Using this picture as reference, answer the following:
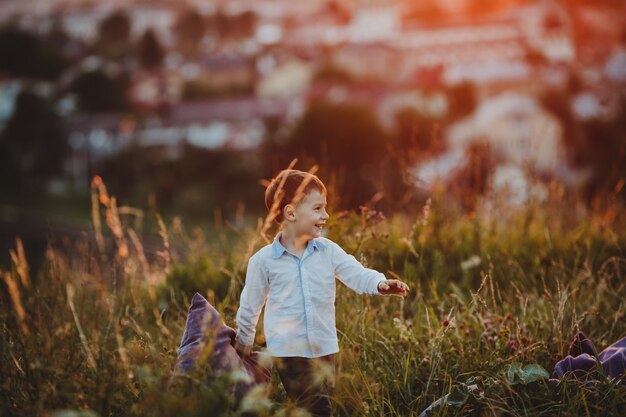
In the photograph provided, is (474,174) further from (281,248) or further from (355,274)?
(281,248)

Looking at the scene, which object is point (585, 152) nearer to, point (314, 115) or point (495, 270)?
point (314, 115)

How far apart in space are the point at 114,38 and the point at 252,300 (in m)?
81.1

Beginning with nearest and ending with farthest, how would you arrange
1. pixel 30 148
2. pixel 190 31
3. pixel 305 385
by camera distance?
1. pixel 305 385
2. pixel 30 148
3. pixel 190 31

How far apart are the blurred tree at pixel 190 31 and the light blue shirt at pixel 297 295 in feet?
254

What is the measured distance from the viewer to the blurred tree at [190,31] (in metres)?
77.8

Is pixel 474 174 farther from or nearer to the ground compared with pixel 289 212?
nearer to the ground

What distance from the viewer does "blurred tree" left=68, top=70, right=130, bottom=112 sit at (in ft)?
210

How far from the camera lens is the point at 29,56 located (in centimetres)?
7069

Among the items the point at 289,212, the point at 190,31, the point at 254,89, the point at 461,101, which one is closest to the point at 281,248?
the point at 289,212

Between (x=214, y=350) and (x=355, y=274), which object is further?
(x=355, y=274)

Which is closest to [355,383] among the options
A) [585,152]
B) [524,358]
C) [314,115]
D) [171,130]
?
[524,358]

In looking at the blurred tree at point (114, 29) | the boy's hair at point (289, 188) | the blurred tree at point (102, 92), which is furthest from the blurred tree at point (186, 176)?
the boy's hair at point (289, 188)

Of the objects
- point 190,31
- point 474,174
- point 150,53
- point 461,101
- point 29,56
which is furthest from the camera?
point 190,31

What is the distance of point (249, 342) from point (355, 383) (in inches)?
17.3
